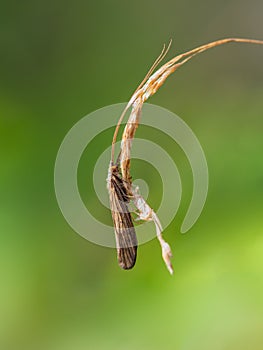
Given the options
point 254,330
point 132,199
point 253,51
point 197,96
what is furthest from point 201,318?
point 253,51

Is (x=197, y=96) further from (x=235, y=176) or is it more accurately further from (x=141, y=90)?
(x=141, y=90)

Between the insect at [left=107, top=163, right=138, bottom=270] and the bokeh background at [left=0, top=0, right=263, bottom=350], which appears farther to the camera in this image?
the bokeh background at [left=0, top=0, right=263, bottom=350]

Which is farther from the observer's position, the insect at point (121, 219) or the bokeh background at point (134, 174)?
the bokeh background at point (134, 174)

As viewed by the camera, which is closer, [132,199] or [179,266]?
[132,199]
